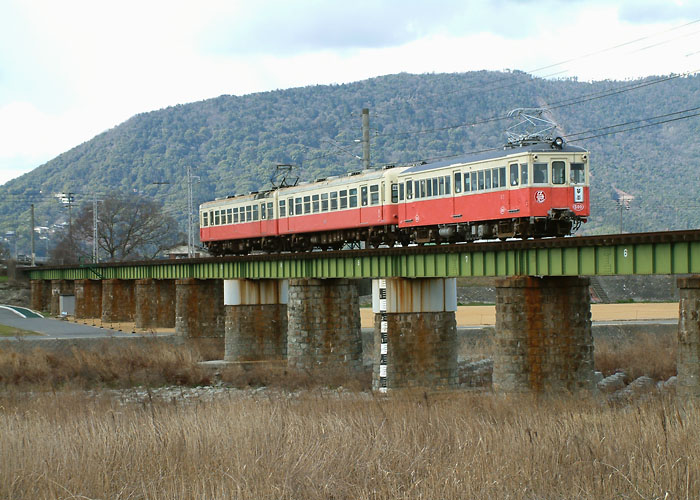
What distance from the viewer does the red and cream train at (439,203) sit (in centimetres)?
3266

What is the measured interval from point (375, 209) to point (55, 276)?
62367 mm

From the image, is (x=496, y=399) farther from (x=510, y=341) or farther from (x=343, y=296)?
(x=343, y=296)

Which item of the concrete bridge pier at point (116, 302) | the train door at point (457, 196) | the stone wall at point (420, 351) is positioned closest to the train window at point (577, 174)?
the train door at point (457, 196)

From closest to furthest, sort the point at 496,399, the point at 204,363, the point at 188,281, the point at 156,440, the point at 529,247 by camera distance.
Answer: the point at 156,440, the point at 496,399, the point at 529,247, the point at 204,363, the point at 188,281

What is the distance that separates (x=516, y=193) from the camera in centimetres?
3266

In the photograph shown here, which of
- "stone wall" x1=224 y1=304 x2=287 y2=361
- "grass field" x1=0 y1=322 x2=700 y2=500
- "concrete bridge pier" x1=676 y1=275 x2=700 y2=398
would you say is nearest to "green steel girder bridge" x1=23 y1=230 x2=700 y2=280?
"concrete bridge pier" x1=676 y1=275 x2=700 y2=398

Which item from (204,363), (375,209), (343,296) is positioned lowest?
(204,363)

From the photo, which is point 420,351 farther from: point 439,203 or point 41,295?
point 41,295

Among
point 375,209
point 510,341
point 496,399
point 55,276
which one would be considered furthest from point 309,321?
point 55,276

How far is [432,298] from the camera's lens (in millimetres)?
38312

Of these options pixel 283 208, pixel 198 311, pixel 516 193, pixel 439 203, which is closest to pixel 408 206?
pixel 439 203

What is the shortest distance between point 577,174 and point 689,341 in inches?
357

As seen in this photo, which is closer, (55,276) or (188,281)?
(188,281)

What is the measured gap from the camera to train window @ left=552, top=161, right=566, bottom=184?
3262 cm
